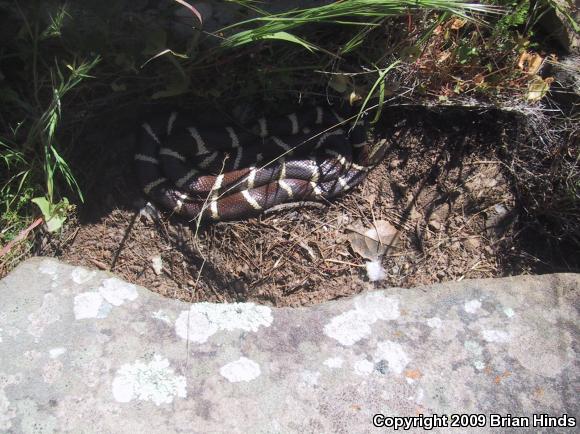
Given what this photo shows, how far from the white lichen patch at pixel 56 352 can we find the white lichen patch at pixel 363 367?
3.81ft

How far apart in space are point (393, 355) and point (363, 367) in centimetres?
14

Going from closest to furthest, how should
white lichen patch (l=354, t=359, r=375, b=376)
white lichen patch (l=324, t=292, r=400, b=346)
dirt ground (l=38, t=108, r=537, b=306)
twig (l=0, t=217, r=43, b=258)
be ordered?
1. white lichen patch (l=354, t=359, r=375, b=376)
2. white lichen patch (l=324, t=292, r=400, b=346)
3. twig (l=0, t=217, r=43, b=258)
4. dirt ground (l=38, t=108, r=537, b=306)

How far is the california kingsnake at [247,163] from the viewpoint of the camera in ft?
8.84

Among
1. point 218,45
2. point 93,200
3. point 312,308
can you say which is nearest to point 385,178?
point 312,308

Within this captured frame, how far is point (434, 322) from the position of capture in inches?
84.7

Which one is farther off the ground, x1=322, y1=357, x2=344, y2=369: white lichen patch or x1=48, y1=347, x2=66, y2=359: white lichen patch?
x1=322, y1=357, x2=344, y2=369: white lichen patch

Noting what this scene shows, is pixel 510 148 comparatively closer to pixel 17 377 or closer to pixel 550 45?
pixel 550 45

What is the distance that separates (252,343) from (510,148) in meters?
1.79

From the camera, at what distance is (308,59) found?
2.57 metres

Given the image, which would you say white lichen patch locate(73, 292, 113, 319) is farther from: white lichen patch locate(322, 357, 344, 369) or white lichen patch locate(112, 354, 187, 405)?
white lichen patch locate(322, 357, 344, 369)

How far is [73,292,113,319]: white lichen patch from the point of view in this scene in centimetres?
210

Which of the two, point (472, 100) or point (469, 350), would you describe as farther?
point (472, 100)

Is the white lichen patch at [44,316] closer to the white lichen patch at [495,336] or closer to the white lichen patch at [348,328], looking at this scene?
the white lichen patch at [348,328]

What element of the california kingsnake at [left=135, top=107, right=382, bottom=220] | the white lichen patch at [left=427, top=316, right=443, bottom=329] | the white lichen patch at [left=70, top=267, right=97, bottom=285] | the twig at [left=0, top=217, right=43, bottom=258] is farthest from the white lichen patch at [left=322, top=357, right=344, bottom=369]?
the twig at [left=0, top=217, right=43, bottom=258]
